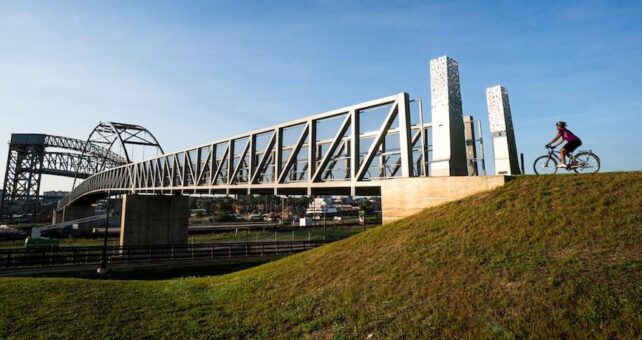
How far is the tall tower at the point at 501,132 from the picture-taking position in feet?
51.5

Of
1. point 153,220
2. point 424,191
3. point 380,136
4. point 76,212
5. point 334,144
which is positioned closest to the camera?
point 424,191

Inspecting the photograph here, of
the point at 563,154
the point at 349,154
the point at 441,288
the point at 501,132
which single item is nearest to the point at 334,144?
the point at 349,154

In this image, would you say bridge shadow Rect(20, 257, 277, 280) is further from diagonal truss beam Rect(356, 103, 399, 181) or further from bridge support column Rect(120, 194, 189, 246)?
bridge support column Rect(120, 194, 189, 246)

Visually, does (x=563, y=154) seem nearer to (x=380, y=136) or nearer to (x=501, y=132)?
(x=501, y=132)

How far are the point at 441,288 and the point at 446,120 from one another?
29.6 ft

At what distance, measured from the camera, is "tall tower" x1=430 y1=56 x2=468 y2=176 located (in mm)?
15547

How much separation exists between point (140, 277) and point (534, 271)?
2635 centimetres

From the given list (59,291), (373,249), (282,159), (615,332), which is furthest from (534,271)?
(282,159)

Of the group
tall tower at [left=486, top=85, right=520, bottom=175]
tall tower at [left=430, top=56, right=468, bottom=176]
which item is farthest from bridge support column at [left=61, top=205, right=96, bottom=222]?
tall tower at [left=486, top=85, right=520, bottom=175]

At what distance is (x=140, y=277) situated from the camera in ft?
88.9

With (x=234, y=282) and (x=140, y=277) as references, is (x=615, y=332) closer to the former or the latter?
(x=234, y=282)

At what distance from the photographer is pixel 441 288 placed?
8359mm

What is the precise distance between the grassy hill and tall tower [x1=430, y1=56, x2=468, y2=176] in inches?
114

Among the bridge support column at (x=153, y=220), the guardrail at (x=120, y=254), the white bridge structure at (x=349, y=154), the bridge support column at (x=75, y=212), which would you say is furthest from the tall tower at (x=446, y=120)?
the bridge support column at (x=75, y=212)
